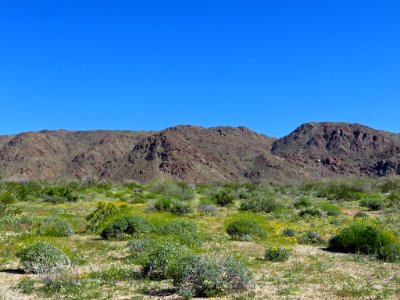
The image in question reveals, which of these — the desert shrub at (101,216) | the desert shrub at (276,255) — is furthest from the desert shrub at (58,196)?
the desert shrub at (276,255)

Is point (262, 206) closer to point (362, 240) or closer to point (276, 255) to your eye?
point (362, 240)

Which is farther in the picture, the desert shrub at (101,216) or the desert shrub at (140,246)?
the desert shrub at (101,216)

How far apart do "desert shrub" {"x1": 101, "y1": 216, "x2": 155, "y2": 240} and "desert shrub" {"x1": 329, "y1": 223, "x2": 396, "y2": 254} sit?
6952mm

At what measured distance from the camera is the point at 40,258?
12.2 metres

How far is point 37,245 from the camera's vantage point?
1252 cm

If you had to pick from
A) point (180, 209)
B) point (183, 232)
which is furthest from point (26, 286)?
point (180, 209)

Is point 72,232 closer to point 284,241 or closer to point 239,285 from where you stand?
point 284,241

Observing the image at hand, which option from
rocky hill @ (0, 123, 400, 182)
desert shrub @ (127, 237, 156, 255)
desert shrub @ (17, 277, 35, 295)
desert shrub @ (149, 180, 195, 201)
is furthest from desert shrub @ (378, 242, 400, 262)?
rocky hill @ (0, 123, 400, 182)

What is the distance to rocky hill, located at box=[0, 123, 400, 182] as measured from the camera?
308 feet

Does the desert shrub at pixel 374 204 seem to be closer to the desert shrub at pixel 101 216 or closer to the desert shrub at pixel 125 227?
the desert shrub at pixel 101 216

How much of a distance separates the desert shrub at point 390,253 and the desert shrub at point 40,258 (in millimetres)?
9061

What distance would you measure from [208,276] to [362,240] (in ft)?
24.7

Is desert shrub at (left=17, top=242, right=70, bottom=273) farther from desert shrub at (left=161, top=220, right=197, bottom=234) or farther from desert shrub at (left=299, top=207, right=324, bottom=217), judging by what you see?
desert shrub at (left=299, top=207, right=324, bottom=217)

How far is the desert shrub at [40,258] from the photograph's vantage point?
11914mm
